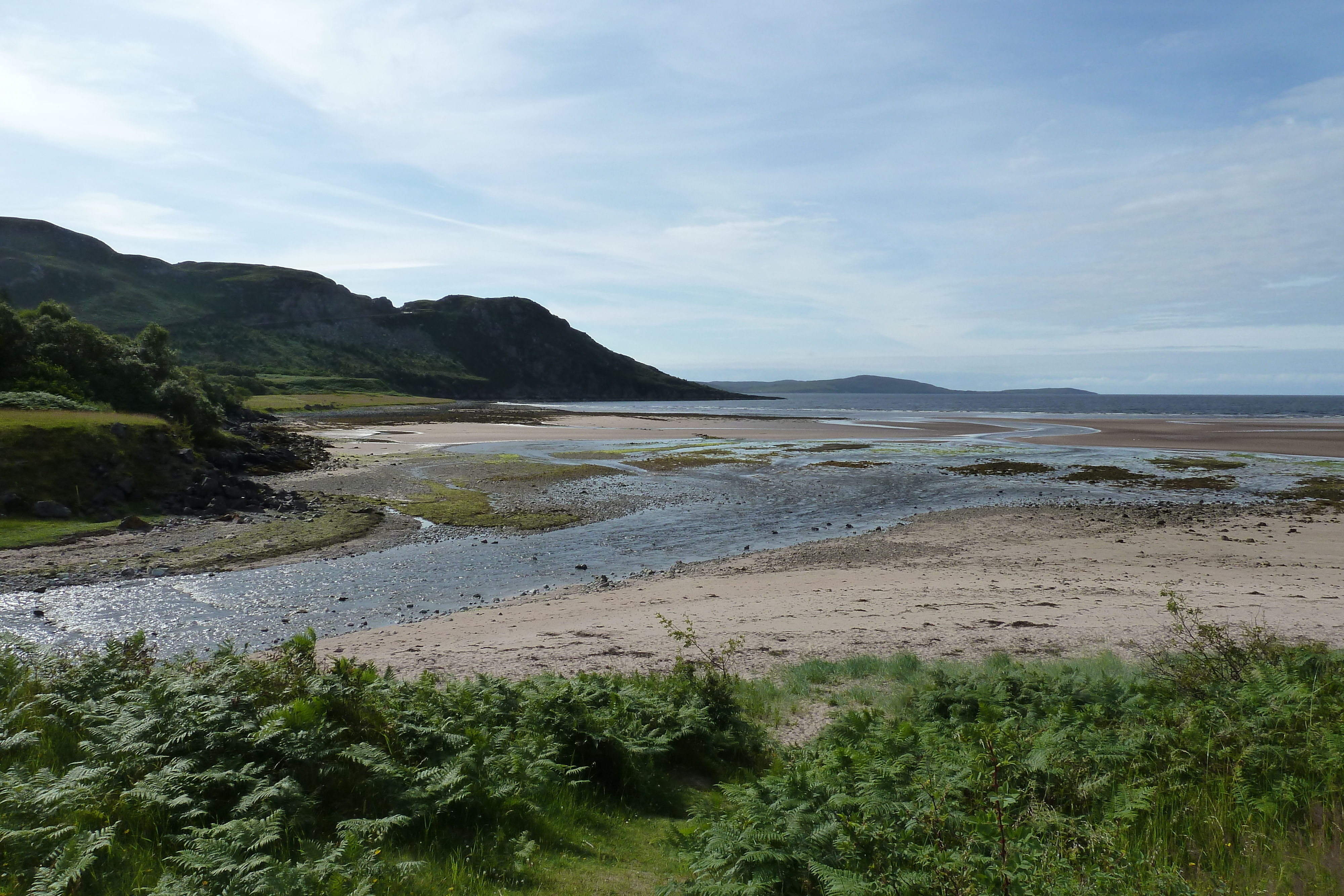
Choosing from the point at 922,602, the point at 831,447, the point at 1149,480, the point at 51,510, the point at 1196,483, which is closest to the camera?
the point at 922,602

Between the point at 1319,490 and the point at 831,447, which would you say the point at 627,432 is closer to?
the point at 831,447

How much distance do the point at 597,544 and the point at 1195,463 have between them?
4704cm

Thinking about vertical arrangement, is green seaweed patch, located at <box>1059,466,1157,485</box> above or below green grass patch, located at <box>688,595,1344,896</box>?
below

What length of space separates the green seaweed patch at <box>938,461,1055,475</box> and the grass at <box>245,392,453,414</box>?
6792cm

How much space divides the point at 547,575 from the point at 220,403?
5022 centimetres

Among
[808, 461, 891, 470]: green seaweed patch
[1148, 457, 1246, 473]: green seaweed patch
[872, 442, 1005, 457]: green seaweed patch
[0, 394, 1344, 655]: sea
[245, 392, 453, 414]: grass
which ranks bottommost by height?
[0, 394, 1344, 655]: sea

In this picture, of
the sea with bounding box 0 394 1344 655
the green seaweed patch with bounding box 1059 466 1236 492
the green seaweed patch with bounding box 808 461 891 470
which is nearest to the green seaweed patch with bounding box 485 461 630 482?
the sea with bounding box 0 394 1344 655

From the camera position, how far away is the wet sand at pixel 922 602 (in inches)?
524

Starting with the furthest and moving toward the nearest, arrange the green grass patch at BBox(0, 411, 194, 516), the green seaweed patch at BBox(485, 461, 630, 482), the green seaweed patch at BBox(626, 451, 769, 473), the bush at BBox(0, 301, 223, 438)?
the green seaweed patch at BBox(626, 451, 769, 473) < the green seaweed patch at BBox(485, 461, 630, 482) < the bush at BBox(0, 301, 223, 438) < the green grass patch at BBox(0, 411, 194, 516)

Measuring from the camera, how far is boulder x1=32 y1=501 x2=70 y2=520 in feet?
77.4

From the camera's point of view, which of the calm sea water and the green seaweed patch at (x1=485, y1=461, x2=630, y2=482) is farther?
the calm sea water

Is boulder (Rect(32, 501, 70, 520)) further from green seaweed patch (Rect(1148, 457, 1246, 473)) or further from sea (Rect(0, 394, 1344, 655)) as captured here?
green seaweed patch (Rect(1148, 457, 1246, 473))

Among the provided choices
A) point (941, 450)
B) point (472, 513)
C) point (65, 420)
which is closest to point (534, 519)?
point (472, 513)

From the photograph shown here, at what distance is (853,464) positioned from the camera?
50.0 meters
